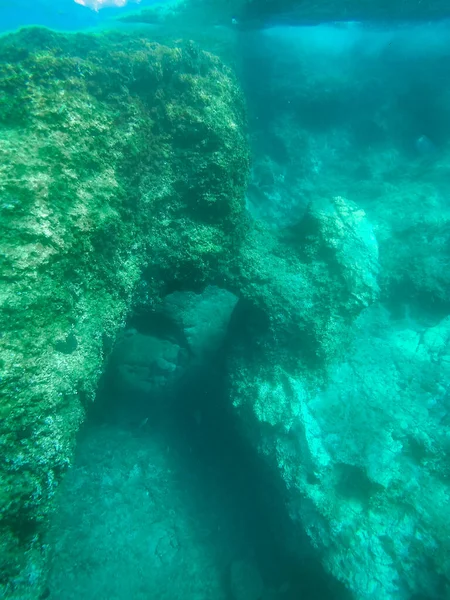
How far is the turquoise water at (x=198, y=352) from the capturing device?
8.39 ft

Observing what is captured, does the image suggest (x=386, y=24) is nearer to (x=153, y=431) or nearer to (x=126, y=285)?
A: (x=126, y=285)

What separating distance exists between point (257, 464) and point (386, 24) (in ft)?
50.1

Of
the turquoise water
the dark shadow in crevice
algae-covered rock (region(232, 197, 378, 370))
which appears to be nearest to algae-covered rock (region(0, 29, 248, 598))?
the turquoise water

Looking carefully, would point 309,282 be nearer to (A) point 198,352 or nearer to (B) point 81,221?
(A) point 198,352

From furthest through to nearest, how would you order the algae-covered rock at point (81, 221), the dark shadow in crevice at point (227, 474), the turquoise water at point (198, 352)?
the dark shadow in crevice at point (227, 474)
the turquoise water at point (198, 352)
the algae-covered rock at point (81, 221)

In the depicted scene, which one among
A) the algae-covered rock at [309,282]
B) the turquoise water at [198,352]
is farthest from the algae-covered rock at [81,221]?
the algae-covered rock at [309,282]

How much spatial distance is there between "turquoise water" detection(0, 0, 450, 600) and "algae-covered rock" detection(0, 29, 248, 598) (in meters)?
0.02

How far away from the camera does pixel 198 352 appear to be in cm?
555

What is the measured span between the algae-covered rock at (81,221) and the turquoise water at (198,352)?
2 cm

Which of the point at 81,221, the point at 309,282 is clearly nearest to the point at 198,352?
the point at 309,282

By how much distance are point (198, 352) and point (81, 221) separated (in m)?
3.36

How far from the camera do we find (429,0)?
368 inches

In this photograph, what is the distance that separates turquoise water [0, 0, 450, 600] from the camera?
8.39 feet

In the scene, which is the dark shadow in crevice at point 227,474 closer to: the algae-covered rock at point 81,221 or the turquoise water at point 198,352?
the turquoise water at point 198,352
